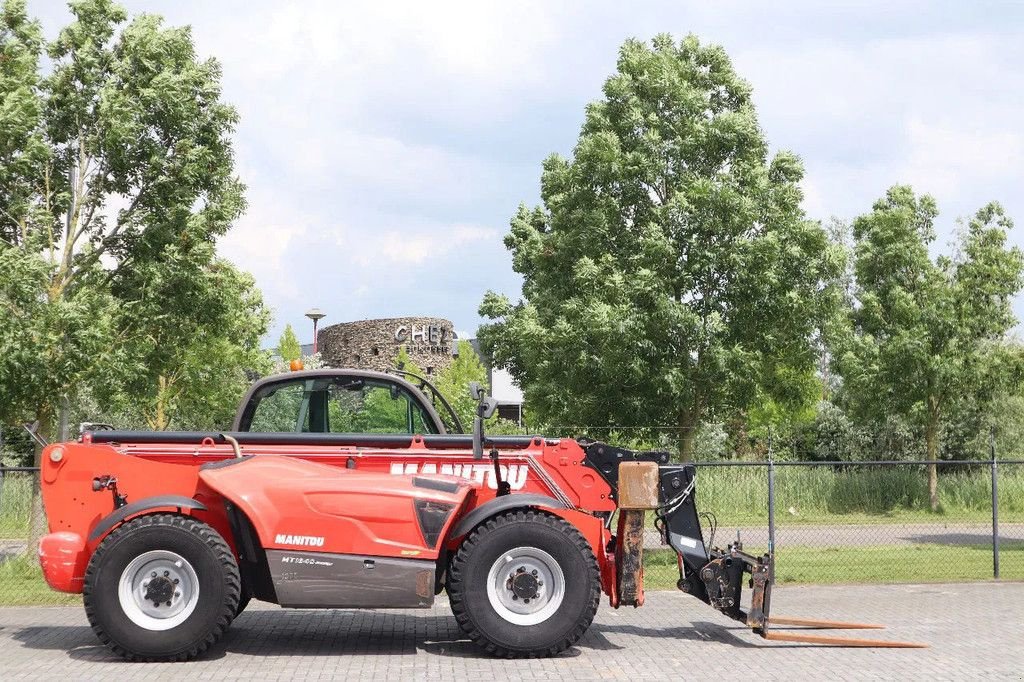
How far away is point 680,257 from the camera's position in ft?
59.7

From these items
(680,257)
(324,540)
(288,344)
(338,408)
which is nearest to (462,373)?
(288,344)

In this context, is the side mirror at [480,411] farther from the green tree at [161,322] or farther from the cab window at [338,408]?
the green tree at [161,322]

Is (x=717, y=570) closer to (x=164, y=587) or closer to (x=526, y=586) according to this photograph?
(x=526, y=586)

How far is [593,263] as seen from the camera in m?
19.1

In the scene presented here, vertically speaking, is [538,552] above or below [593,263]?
below

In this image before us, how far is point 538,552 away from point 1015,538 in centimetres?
1608

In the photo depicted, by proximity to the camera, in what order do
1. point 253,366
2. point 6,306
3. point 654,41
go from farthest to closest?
point 253,366, point 654,41, point 6,306

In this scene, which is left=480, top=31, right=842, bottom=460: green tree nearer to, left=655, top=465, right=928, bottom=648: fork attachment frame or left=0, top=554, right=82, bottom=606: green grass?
left=655, top=465, right=928, bottom=648: fork attachment frame

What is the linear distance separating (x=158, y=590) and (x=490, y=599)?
8.46 feet

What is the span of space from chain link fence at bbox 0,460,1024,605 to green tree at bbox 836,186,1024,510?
1.35m

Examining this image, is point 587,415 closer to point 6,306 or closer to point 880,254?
point 6,306

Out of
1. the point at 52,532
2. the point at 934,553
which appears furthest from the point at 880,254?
the point at 52,532

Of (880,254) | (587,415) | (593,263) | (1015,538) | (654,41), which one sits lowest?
(1015,538)

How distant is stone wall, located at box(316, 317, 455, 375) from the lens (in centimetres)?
5775
